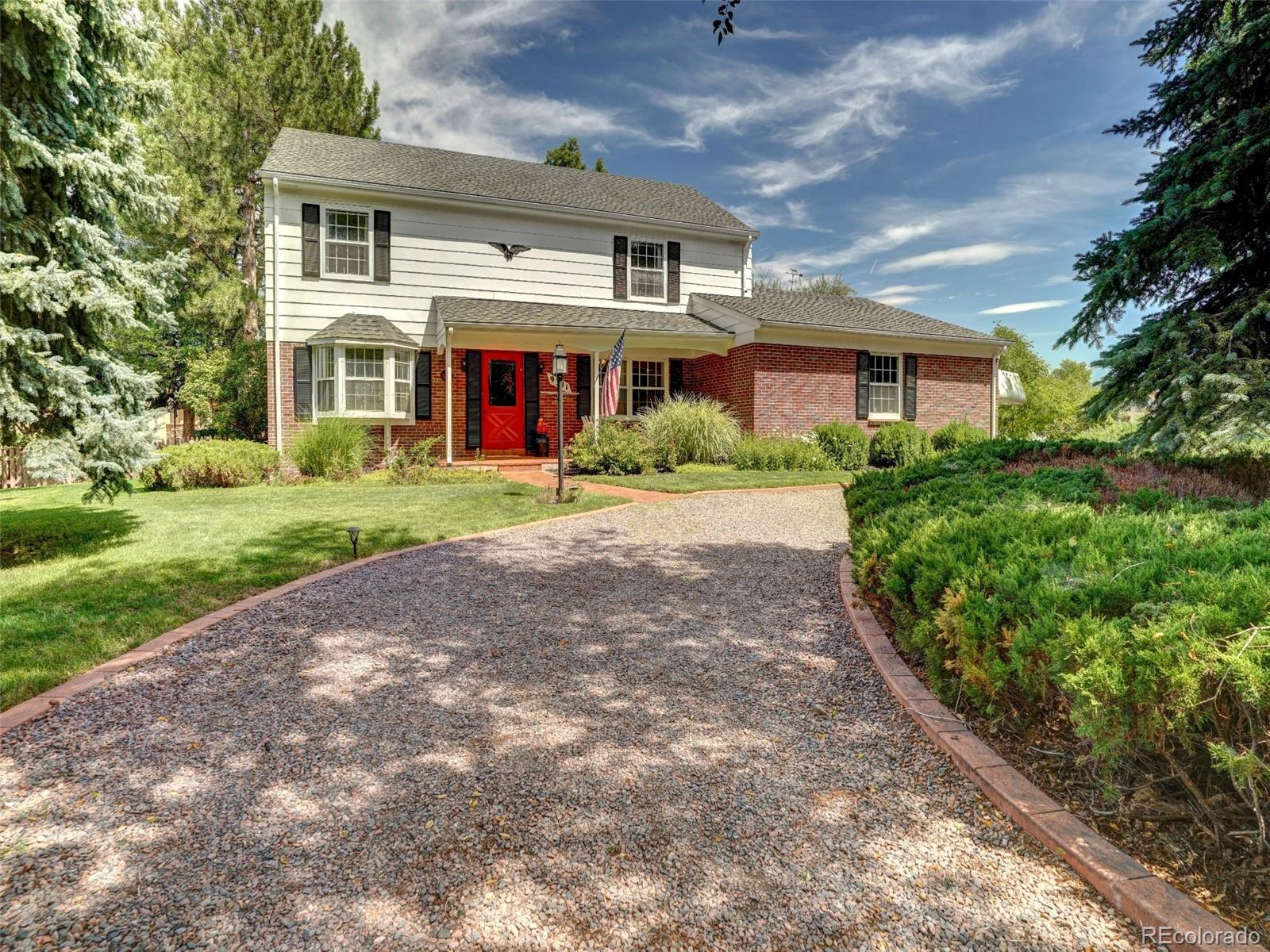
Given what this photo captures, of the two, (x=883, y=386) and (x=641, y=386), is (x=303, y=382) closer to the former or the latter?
(x=641, y=386)

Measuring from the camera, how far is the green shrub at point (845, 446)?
14.1m

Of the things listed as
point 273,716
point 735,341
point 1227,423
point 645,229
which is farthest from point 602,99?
point 273,716

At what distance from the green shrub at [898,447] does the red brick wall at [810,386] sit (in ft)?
→ 4.67

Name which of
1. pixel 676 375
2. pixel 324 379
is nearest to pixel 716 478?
pixel 676 375

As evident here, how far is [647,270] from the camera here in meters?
16.3

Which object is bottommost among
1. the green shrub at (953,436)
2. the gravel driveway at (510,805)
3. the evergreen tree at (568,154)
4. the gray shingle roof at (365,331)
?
the gravel driveway at (510,805)

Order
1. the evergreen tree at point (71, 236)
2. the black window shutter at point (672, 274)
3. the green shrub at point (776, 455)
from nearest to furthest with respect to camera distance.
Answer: the evergreen tree at point (71, 236) < the green shrub at point (776, 455) < the black window shutter at point (672, 274)

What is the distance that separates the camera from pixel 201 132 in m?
18.0

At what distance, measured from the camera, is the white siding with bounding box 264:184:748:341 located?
1341 cm

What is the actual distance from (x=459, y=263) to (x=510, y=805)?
46.2ft

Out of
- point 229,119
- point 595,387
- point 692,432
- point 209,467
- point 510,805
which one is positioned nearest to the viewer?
point 510,805

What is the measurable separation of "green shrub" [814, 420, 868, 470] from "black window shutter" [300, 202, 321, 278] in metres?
11.1

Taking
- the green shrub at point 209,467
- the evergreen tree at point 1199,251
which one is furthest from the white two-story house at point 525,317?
the evergreen tree at point 1199,251

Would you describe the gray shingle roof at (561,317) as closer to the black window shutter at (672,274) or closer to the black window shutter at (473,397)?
the black window shutter at (672,274)
